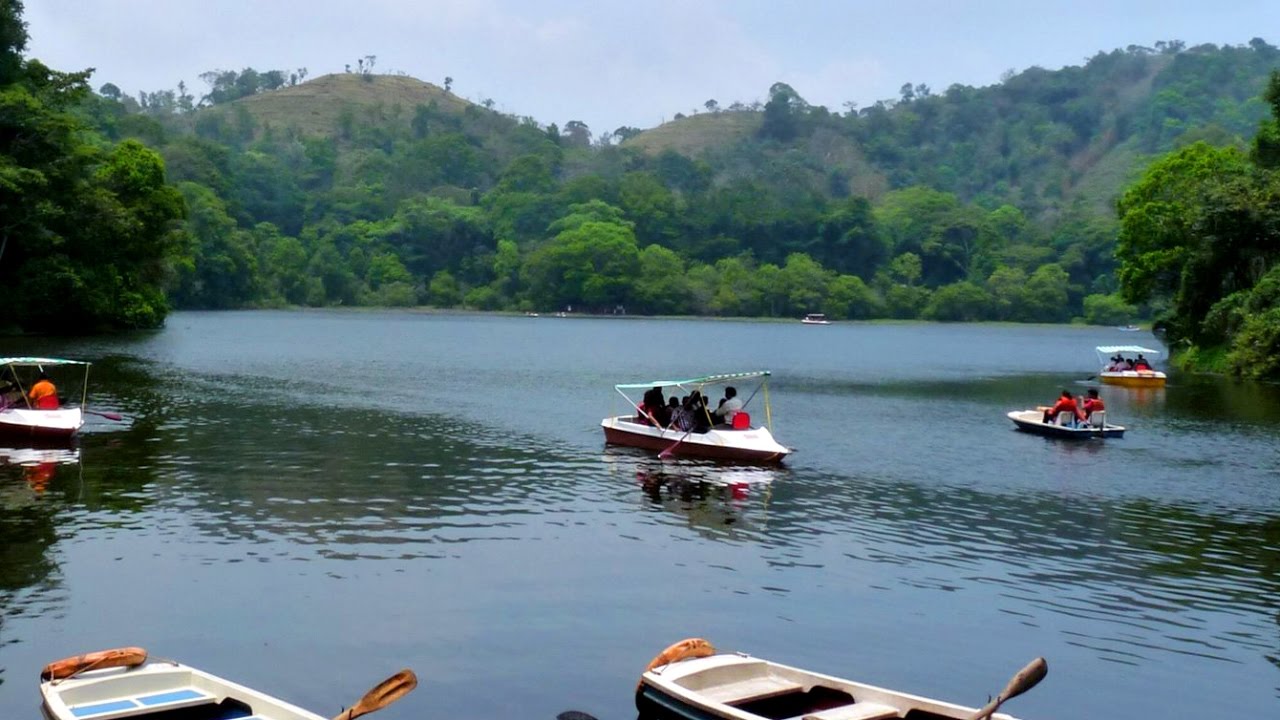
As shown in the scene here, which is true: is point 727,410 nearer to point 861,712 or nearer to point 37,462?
point 37,462

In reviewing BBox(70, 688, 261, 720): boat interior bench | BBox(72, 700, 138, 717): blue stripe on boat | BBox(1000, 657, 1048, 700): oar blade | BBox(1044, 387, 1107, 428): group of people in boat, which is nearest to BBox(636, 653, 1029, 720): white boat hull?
BBox(1000, 657, 1048, 700): oar blade

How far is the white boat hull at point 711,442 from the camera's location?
3859 centimetres

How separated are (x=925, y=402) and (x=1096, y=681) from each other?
43893mm

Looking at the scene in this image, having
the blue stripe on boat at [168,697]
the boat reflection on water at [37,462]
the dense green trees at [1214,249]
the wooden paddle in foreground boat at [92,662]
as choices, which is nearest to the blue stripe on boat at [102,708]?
the blue stripe on boat at [168,697]

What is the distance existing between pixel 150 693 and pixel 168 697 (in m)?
0.40

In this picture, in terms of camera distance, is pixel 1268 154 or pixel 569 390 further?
pixel 1268 154

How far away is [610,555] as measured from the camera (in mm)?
25969

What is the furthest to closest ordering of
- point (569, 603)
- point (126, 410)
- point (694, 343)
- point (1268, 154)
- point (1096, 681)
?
point (694, 343), point (1268, 154), point (126, 410), point (569, 603), point (1096, 681)

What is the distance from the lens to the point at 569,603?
22156 millimetres

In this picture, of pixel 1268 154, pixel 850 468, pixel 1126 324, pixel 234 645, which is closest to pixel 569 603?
pixel 234 645

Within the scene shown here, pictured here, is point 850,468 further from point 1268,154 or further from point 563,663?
point 1268,154

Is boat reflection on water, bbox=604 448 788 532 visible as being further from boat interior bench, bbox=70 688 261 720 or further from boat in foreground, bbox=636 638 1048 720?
boat interior bench, bbox=70 688 261 720

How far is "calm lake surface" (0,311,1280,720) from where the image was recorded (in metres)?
18.9

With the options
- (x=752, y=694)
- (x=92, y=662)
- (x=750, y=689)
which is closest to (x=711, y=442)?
(x=750, y=689)
